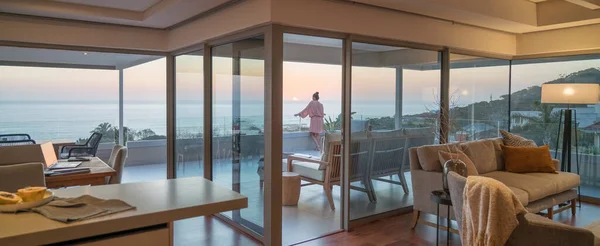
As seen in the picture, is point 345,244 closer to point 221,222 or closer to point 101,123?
point 221,222

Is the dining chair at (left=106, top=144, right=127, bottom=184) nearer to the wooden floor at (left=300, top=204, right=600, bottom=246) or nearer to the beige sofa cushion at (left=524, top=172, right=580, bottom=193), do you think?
the wooden floor at (left=300, top=204, right=600, bottom=246)

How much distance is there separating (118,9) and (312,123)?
4571mm

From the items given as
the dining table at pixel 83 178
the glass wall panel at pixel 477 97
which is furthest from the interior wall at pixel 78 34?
the glass wall panel at pixel 477 97

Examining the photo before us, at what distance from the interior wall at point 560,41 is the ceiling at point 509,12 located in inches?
6.5

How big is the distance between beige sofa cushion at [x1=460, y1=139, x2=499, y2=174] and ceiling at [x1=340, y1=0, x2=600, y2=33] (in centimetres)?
Answer: 152

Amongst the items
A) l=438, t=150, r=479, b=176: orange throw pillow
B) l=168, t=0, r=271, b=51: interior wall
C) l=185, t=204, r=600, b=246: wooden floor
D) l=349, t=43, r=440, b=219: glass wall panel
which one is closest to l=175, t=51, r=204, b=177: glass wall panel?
l=168, t=0, r=271, b=51: interior wall

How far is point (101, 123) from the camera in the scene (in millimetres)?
9070

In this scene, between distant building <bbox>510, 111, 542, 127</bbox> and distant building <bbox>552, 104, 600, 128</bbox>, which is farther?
distant building <bbox>510, 111, 542, 127</bbox>

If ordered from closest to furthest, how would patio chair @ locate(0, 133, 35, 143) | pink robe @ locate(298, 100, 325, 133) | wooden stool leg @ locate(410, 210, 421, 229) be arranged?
wooden stool leg @ locate(410, 210, 421, 229)
patio chair @ locate(0, 133, 35, 143)
pink robe @ locate(298, 100, 325, 133)

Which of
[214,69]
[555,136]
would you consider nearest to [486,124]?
[555,136]

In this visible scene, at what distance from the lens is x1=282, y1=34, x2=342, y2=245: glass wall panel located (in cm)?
483

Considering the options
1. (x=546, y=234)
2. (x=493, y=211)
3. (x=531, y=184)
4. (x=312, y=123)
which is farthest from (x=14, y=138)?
(x=546, y=234)

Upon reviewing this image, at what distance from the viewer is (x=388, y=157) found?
16.6 ft

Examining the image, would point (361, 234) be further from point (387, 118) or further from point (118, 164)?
point (118, 164)
